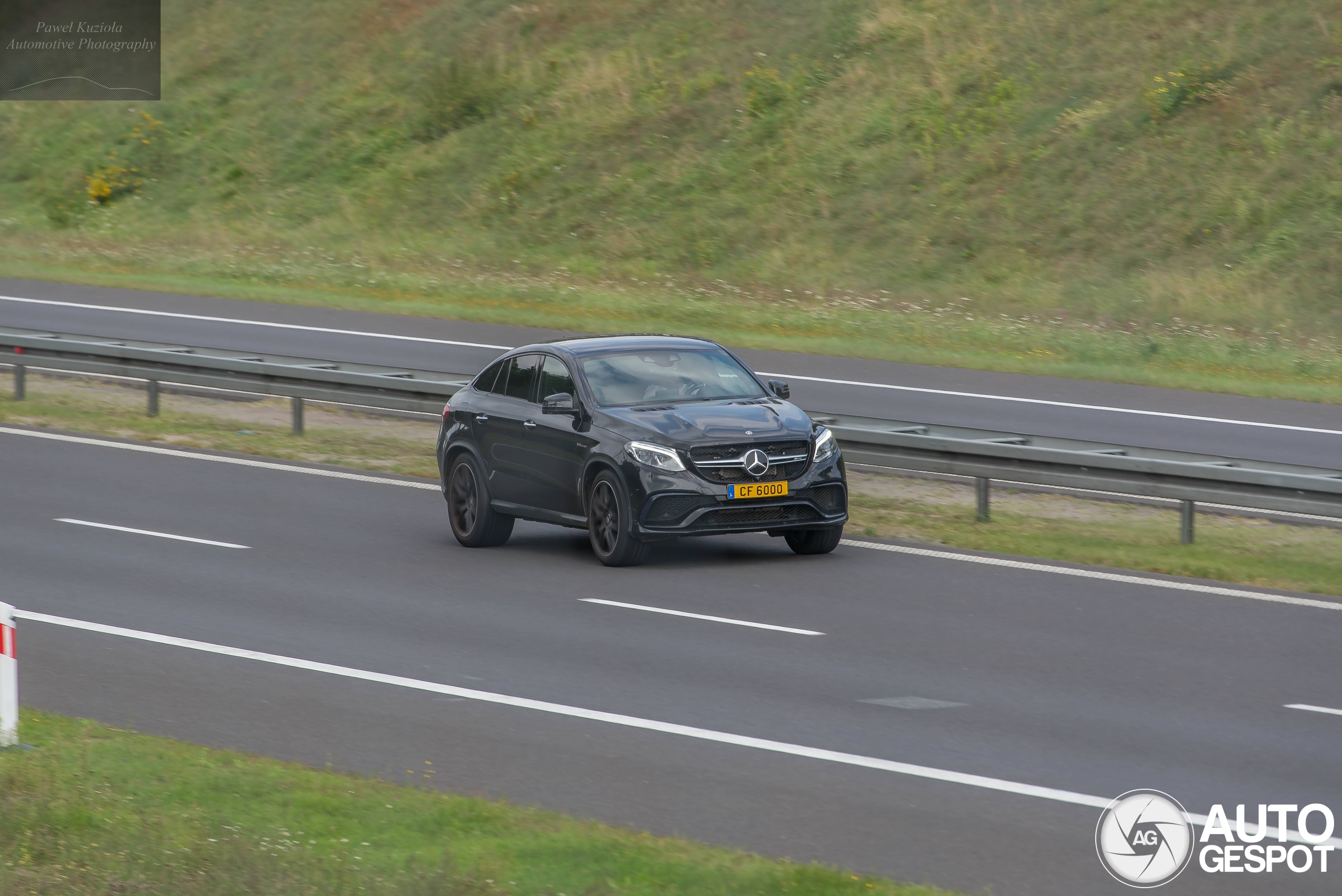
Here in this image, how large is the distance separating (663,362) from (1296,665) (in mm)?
5899

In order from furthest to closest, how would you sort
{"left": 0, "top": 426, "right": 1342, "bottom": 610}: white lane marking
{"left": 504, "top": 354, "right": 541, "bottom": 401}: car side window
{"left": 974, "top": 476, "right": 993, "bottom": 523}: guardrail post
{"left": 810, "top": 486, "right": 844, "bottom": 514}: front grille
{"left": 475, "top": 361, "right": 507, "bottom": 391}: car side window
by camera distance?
{"left": 974, "top": 476, "right": 993, "bottom": 523}: guardrail post < {"left": 475, "top": 361, "right": 507, "bottom": 391}: car side window < {"left": 504, "top": 354, "right": 541, "bottom": 401}: car side window < {"left": 810, "top": 486, "right": 844, "bottom": 514}: front grille < {"left": 0, "top": 426, "right": 1342, "bottom": 610}: white lane marking

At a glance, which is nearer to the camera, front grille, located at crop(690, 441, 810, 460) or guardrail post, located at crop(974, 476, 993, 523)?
front grille, located at crop(690, 441, 810, 460)

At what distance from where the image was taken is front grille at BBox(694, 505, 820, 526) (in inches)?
543

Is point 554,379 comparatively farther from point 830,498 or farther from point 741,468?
point 830,498

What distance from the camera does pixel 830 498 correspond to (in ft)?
46.8

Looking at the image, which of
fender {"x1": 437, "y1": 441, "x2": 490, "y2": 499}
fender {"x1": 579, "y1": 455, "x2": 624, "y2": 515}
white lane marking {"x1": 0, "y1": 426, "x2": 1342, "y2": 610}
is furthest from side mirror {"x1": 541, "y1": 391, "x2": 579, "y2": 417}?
white lane marking {"x1": 0, "y1": 426, "x2": 1342, "y2": 610}

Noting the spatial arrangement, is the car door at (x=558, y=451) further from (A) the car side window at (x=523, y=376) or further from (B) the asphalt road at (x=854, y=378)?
(B) the asphalt road at (x=854, y=378)

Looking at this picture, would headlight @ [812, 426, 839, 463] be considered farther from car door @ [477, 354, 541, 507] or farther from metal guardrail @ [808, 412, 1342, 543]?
metal guardrail @ [808, 412, 1342, 543]

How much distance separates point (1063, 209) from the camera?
1452 inches

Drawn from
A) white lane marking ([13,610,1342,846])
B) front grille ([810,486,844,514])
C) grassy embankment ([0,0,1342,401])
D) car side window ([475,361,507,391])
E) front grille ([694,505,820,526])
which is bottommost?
white lane marking ([13,610,1342,846])

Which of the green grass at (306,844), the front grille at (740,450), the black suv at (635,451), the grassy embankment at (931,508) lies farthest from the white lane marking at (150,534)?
the green grass at (306,844)

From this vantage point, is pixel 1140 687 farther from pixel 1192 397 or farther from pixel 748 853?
pixel 1192 397

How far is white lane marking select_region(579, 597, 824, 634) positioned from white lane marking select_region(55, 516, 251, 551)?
3500mm

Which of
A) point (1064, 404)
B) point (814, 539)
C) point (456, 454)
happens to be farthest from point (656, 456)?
point (1064, 404)
